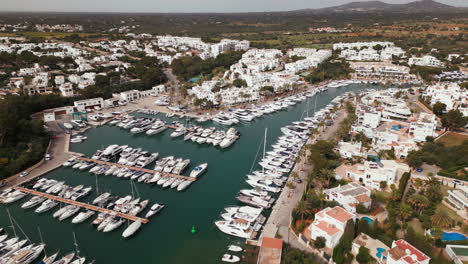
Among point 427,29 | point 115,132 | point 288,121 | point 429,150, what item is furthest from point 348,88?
point 427,29

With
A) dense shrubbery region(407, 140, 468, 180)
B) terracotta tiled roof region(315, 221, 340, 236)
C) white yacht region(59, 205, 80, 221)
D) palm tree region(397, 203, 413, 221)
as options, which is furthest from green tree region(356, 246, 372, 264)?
white yacht region(59, 205, 80, 221)

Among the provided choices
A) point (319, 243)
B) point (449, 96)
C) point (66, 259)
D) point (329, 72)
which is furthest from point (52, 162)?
point (329, 72)

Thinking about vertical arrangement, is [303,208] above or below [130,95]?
below

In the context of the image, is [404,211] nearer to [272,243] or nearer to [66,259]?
[272,243]

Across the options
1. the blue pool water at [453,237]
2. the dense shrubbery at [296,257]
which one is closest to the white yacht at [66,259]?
the dense shrubbery at [296,257]

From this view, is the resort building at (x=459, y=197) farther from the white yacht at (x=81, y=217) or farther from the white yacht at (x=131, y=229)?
the white yacht at (x=81, y=217)

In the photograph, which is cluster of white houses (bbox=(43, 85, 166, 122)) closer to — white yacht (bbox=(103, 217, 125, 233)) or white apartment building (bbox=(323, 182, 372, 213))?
white yacht (bbox=(103, 217, 125, 233))

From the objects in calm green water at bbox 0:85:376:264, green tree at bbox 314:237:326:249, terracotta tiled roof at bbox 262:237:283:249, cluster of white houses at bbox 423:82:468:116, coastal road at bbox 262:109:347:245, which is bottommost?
calm green water at bbox 0:85:376:264
